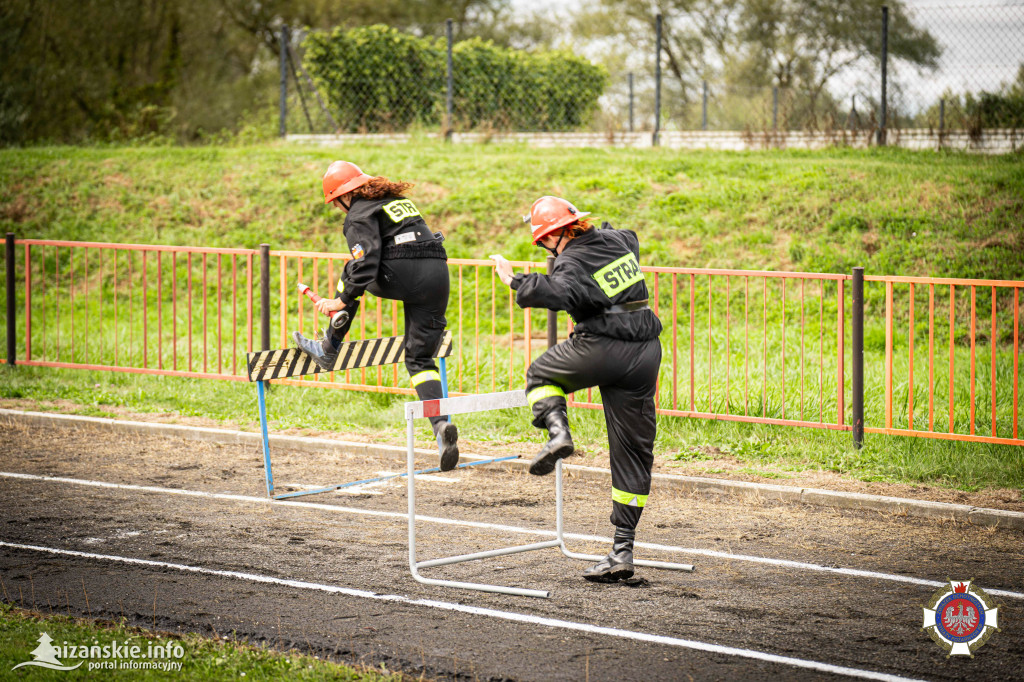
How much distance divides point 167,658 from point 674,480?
4307 millimetres

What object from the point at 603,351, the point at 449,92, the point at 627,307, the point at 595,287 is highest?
the point at 449,92

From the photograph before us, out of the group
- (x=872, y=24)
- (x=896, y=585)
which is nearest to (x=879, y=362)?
(x=896, y=585)

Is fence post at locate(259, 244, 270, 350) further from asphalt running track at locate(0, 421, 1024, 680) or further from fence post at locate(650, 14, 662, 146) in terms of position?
fence post at locate(650, 14, 662, 146)

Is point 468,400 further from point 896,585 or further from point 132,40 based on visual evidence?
point 132,40

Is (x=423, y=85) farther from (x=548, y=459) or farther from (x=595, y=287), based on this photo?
(x=548, y=459)

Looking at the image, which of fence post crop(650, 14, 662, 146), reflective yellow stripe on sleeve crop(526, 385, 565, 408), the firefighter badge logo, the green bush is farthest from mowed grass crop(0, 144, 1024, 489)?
reflective yellow stripe on sleeve crop(526, 385, 565, 408)

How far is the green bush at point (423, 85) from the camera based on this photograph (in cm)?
1975

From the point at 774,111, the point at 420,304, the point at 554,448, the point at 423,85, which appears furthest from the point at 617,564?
the point at 423,85

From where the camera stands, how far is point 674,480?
8.09m

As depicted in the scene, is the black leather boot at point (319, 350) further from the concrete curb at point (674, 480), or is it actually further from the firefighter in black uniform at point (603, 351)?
the firefighter in black uniform at point (603, 351)

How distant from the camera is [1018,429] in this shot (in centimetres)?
839

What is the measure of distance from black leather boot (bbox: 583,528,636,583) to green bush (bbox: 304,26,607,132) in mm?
14338

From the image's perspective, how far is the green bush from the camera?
778 inches

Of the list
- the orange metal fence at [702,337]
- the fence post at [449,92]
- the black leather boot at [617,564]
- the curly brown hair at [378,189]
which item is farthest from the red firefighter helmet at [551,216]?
the fence post at [449,92]
